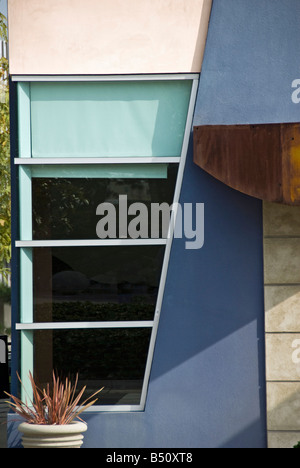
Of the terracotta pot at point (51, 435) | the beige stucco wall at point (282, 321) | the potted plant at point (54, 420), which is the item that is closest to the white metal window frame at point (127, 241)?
the potted plant at point (54, 420)

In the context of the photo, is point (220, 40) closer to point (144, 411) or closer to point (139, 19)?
point (139, 19)

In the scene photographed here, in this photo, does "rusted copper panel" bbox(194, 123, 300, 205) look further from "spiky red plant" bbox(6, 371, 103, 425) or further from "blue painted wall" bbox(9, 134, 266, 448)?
"spiky red plant" bbox(6, 371, 103, 425)

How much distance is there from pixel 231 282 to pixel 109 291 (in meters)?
1.39

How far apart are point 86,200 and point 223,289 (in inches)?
73.4

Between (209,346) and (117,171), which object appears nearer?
(209,346)

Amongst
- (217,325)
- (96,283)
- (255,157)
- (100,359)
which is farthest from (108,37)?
(100,359)

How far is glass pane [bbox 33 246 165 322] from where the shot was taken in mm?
8562

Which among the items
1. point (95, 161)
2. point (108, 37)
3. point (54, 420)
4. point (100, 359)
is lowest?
point (54, 420)

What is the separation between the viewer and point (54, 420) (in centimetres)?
793

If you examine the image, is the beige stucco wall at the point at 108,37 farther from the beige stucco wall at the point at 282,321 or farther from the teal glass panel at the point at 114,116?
the beige stucco wall at the point at 282,321

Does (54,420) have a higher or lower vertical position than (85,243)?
lower

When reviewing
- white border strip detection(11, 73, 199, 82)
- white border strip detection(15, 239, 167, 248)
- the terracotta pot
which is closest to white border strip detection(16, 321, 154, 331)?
white border strip detection(15, 239, 167, 248)

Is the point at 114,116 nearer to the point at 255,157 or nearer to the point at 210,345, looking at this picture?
the point at 255,157

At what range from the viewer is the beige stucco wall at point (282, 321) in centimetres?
832
